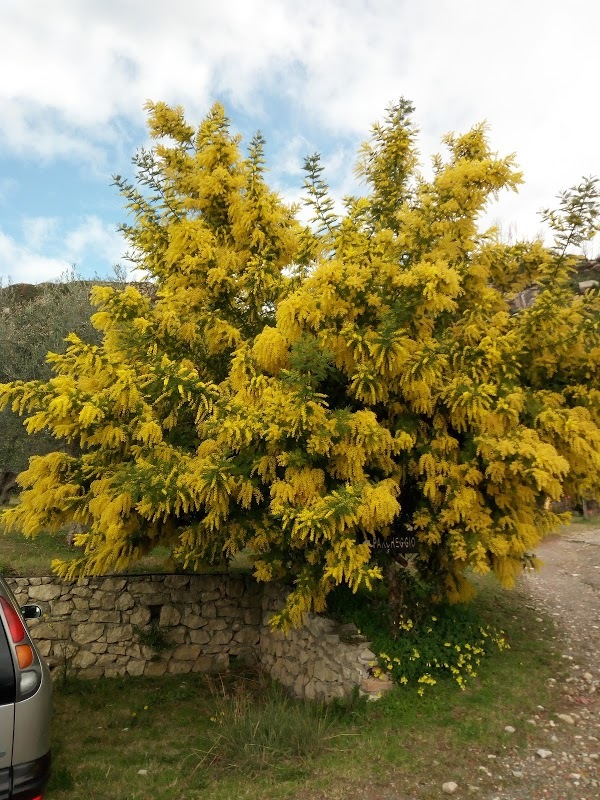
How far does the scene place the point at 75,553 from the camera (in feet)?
37.1

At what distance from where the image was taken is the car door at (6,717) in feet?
11.6

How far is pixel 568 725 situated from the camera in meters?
6.01

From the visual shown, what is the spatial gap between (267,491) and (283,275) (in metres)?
2.68

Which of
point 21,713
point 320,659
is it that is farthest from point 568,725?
point 21,713

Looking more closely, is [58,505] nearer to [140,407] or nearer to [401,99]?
[140,407]

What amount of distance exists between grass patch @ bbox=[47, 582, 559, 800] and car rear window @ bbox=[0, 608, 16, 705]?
2.26 meters

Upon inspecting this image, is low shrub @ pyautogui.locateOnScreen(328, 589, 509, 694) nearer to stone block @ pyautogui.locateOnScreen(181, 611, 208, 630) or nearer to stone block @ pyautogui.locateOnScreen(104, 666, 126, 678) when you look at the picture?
stone block @ pyautogui.locateOnScreen(181, 611, 208, 630)

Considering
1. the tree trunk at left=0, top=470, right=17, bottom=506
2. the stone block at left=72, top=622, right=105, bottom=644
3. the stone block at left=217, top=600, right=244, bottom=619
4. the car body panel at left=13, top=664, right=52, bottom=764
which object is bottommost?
the stone block at left=72, top=622, right=105, bottom=644

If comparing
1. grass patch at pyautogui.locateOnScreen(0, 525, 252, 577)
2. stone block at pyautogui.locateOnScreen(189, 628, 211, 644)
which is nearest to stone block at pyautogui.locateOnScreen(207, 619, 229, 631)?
stone block at pyautogui.locateOnScreen(189, 628, 211, 644)

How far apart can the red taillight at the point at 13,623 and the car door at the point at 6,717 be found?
0.37ft

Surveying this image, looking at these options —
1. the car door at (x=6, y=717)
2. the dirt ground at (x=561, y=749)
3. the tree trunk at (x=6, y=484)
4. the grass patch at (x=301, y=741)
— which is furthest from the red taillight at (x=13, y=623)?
the tree trunk at (x=6, y=484)

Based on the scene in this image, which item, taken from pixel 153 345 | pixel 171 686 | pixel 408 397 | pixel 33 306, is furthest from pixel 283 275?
pixel 33 306

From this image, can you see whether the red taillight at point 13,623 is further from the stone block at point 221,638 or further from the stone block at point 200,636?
the stone block at point 221,638

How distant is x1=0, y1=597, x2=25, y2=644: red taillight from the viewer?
3833 mm
